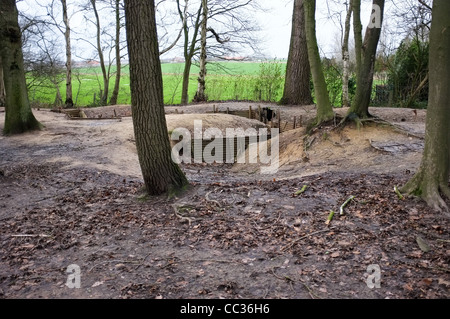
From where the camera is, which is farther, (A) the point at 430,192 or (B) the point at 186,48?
(B) the point at 186,48

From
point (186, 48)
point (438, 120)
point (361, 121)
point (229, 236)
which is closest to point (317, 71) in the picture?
point (361, 121)

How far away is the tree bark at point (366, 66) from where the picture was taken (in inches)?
350

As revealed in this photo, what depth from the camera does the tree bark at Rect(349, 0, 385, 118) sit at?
889 centimetres

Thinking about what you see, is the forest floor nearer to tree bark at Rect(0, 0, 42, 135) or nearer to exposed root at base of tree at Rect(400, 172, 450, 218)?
exposed root at base of tree at Rect(400, 172, 450, 218)

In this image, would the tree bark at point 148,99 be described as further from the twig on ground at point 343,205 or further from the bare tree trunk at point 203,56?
the bare tree trunk at point 203,56

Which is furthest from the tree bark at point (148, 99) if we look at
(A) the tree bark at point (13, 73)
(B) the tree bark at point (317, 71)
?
(A) the tree bark at point (13, 73)

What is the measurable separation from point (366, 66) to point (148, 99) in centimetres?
563

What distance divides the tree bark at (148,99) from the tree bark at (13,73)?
756 centimetres

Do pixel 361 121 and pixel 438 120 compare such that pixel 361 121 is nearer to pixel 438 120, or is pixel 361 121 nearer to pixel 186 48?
pixel 438 120

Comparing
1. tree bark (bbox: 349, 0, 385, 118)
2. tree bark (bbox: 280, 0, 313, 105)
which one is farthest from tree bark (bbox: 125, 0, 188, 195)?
tree bark (bbox: 280, 0, 313, 105)

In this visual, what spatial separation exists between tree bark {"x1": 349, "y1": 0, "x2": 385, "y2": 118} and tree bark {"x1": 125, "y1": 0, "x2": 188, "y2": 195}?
514 centimetres

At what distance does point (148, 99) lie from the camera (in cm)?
597

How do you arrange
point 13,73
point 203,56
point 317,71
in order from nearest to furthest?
point 317,71, point 13,73, point 203,56
